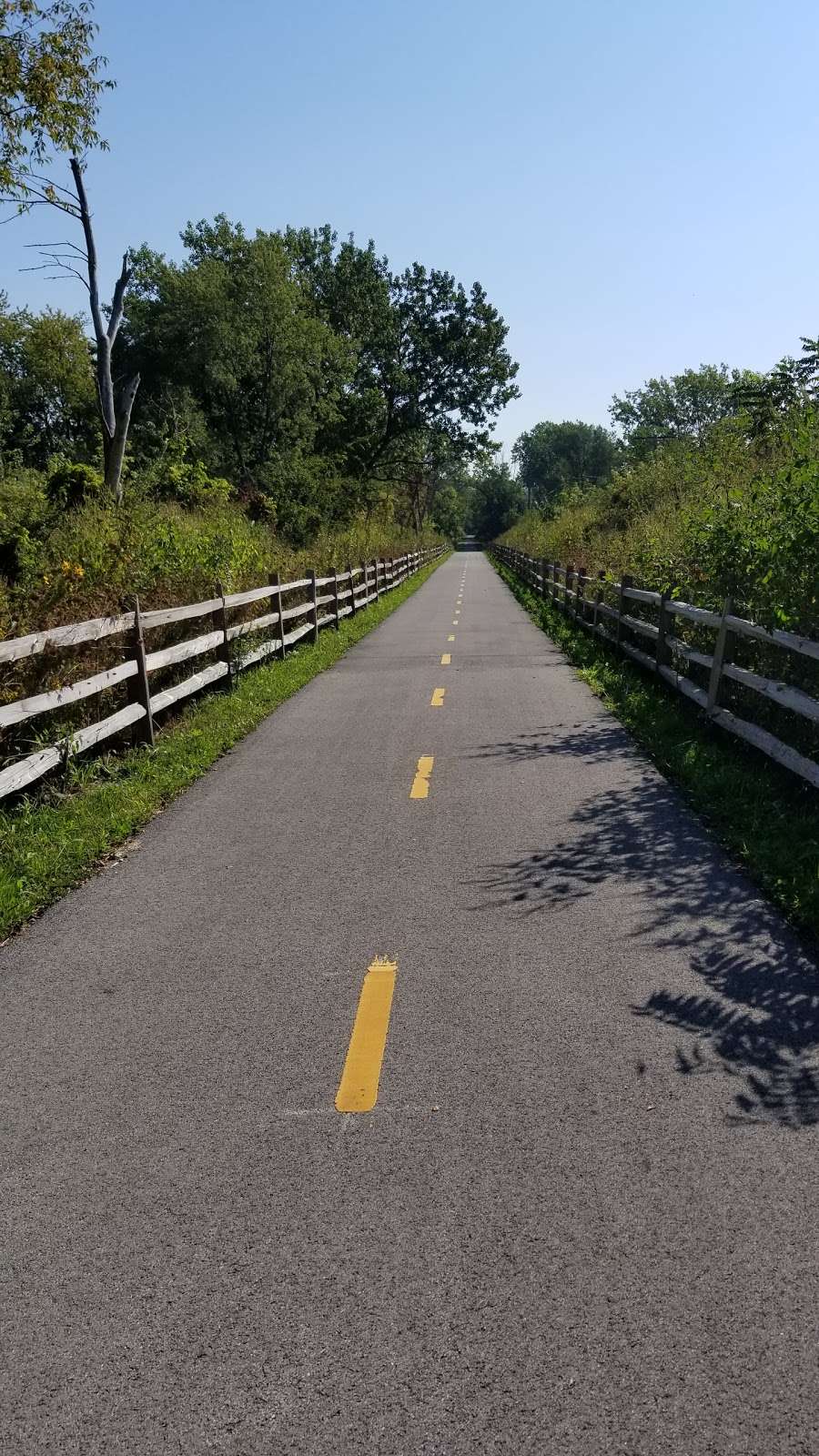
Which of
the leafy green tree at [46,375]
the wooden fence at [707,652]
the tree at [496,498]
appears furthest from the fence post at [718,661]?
the tree at [496,498]

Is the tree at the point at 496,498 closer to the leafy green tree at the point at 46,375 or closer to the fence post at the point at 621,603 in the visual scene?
the leafy green tree at the point at 46,375

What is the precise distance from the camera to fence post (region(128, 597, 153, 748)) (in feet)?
29.6

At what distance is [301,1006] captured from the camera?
4105mm

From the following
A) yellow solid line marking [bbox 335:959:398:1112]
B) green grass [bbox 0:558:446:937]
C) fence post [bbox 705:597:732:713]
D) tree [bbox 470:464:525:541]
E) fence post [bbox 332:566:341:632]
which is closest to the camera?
yellow solid line marking [bbox 335:959:398:1112]

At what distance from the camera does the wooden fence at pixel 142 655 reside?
689cm

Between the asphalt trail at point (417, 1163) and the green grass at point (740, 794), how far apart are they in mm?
315

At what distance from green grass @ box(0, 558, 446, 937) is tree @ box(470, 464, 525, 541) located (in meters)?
155

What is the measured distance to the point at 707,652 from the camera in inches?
407

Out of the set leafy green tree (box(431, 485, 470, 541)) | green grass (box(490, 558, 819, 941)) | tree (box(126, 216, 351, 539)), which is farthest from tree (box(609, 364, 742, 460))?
green grass (box(490, 558, 819, 941))

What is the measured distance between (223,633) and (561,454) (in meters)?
183

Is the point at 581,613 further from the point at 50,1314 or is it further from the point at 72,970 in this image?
the point at 50,1314

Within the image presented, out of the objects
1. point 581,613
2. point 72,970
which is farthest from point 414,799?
point 581,613

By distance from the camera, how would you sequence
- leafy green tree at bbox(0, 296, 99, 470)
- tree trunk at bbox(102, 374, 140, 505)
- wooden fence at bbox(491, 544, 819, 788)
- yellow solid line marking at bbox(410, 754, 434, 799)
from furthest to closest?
1. leafy green tree at bbox(0, 296, 99, 470)
2. tree trunk at bbox(102, 374, 140, 505)
3. yellow solid line marking at bbox(410, 754, 434, 799)
4. wooden fence at bbox(491, 544, 819, 788)

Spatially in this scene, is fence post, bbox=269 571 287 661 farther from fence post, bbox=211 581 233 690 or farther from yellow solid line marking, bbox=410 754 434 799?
yellow solid line marking, bbox=410 754 434 799
